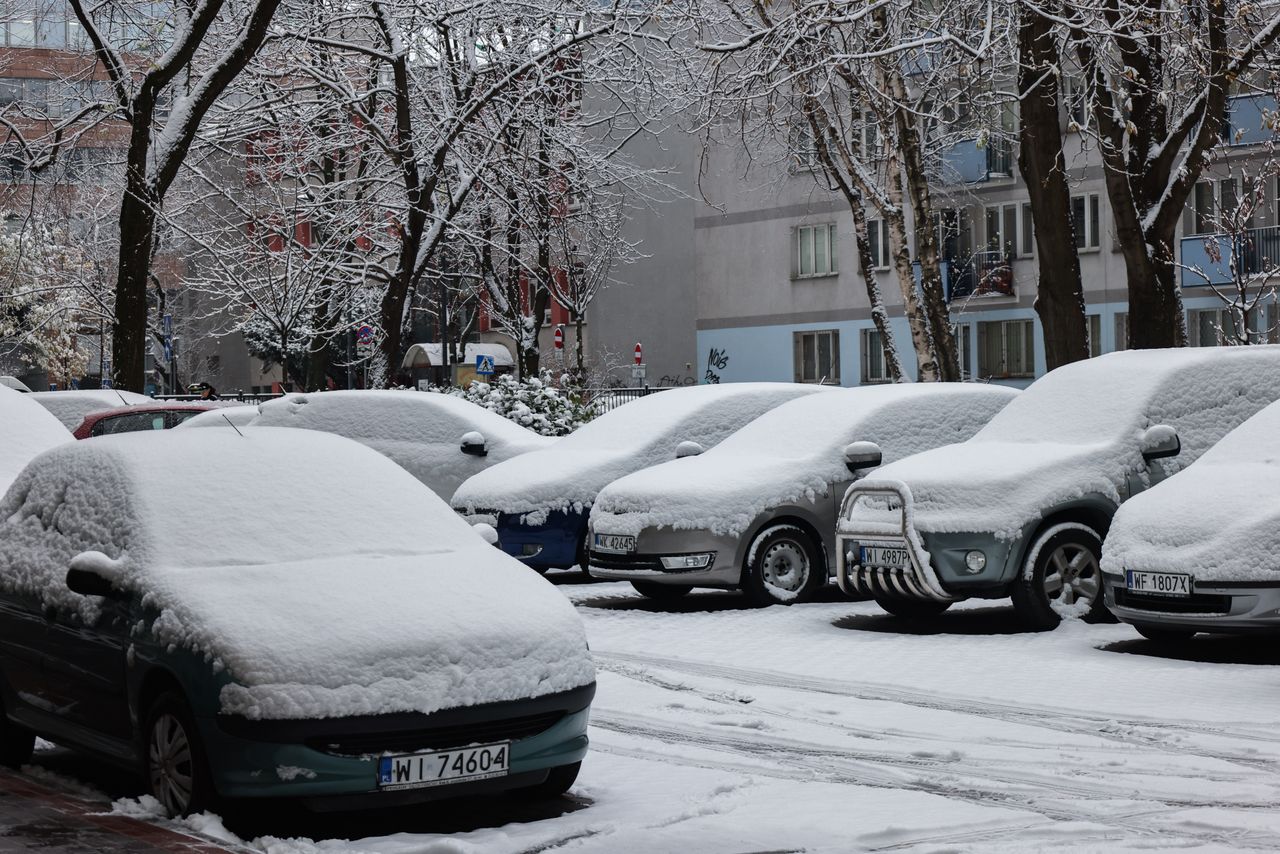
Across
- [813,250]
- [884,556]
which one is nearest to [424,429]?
[884,556]

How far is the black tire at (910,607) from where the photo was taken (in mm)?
13680

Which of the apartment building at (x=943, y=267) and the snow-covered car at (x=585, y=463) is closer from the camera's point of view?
the snow-covered car at (x=585, y=463)

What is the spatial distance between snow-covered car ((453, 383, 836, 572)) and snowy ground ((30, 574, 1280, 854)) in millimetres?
3068

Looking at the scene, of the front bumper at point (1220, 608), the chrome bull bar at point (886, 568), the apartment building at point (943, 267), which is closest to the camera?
the front bumper at point (1220, 608)

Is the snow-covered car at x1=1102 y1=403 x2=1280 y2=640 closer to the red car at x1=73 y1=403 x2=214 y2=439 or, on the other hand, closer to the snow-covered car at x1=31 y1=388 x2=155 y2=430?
the red car at x1=73 y1=403 x2=214 y2=439

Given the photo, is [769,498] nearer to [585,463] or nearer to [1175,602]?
[585,463]

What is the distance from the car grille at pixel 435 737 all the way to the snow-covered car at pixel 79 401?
652 inches

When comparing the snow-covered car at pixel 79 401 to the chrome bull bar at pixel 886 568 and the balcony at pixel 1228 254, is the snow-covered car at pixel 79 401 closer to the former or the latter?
the chrome bull bar at pixel 886 568

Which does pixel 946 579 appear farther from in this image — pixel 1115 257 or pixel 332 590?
pixel 1115 257

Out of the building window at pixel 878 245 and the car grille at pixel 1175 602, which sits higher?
the building window at pixel 878 245

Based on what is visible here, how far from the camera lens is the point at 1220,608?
11.1m

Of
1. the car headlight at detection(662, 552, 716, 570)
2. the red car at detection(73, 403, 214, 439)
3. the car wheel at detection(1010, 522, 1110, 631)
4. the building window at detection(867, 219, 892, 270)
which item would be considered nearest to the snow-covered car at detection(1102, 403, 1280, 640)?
the car wheel at detection(1010, 522, 1110, 631)

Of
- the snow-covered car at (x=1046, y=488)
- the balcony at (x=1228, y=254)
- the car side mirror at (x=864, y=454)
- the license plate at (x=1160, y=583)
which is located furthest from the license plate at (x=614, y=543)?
the balcony at (x=1228, y=254)

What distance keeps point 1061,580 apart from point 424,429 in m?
8.15
